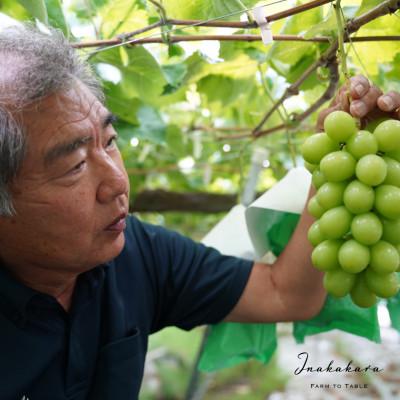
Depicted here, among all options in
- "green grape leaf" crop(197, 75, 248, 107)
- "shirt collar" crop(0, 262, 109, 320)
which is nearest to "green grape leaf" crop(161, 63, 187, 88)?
"green grape leaf" crop(197, 75, 248, 107)

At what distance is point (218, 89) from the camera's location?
1431 millimetres

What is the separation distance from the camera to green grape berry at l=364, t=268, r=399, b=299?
0.68 metres

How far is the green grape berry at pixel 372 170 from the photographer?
634 millimetres

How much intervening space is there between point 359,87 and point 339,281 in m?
0.24

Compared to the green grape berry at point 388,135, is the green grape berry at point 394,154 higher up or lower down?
lower down

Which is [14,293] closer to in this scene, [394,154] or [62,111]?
[62,111]

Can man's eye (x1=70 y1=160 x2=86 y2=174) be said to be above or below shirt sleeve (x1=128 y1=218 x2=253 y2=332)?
above

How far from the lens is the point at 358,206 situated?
2.13 feet

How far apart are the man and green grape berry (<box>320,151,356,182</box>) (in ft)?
0.28

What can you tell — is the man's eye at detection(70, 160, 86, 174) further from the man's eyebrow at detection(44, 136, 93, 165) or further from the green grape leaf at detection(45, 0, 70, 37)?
the green grape leaf at detection(45, 0, 70, 37)

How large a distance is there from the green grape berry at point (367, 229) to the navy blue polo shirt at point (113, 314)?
0.56 meters

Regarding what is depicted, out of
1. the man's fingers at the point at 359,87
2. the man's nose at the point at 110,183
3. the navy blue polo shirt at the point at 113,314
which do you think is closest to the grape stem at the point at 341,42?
the man's fingers at the point at 359,87

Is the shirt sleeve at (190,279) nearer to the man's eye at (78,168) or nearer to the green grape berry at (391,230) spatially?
the man's eye at (78,168)

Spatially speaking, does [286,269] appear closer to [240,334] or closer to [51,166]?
[240,334]
